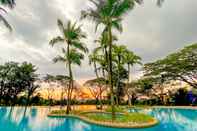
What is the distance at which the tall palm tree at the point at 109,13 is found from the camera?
18.3 meters

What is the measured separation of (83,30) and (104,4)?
8.14 m

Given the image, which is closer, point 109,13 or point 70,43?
point 109,13

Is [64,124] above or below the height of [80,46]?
below

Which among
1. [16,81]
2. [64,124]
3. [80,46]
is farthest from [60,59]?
[16,81]

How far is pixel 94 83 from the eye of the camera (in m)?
44.5

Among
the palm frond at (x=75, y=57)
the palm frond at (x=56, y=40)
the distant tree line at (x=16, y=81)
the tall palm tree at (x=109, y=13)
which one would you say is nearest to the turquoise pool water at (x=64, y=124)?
the tall palm tree at (x=109, y=13)

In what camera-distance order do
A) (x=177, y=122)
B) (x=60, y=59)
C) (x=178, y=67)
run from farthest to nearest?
(x=178, y=67) → (x=60, y=59) → (x=177, y=122)

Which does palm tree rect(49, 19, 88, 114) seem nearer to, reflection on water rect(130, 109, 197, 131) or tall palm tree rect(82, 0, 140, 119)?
tall palm tree rect(82, 0, 140, 119)

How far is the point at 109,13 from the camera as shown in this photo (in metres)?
18.7

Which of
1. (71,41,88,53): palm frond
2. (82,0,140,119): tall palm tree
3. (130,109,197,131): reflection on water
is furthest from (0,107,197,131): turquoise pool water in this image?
(71,41,88,53): palm frond

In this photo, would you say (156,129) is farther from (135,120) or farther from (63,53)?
(63,53)

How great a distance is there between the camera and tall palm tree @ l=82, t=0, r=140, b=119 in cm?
1830

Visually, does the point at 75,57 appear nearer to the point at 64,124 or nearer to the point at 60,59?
the point at 60,59

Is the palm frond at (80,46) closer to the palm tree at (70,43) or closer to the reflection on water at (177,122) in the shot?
the palm tree at (70,43)
